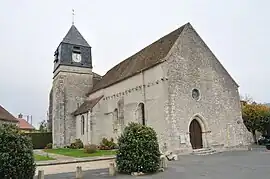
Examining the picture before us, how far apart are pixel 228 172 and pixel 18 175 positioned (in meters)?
8.09

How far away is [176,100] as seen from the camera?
62.2 ft

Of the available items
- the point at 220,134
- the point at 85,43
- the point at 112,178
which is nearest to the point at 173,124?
the point at 220,134

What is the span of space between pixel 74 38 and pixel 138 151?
26266mm

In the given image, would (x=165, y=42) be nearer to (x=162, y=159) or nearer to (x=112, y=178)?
(x=162, y=159)

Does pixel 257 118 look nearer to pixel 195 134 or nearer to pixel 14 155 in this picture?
pixel 195 134

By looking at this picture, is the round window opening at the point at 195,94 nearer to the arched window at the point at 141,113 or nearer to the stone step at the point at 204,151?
the stone step at the point at 204,151

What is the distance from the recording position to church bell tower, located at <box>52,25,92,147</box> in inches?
1216

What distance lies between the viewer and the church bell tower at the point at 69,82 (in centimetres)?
3088

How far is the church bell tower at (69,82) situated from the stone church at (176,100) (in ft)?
11.6

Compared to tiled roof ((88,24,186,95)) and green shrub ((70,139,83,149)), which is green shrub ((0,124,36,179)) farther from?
green shrub ((70,139,83,149))

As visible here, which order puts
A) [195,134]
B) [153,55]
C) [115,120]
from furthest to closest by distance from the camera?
[115,120]
[153,55]
[195,134]

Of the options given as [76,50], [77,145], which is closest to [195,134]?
[77,145]

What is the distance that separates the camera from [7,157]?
8.92 metres

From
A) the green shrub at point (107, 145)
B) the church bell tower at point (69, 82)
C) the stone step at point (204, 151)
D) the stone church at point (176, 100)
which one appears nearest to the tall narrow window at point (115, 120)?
the stone church at point (176, 100)
